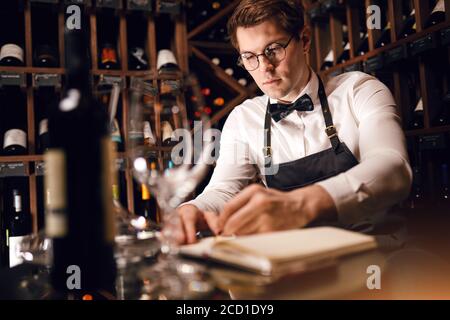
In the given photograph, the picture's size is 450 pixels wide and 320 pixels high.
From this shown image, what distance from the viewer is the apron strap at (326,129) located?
139cm

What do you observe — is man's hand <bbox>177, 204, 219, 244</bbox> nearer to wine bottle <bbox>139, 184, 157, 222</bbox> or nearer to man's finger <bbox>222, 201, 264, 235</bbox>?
man's finger <bbox>222, 201, 264, 235</bbox>

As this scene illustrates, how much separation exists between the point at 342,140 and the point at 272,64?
33 cm

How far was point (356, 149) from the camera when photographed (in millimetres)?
1416

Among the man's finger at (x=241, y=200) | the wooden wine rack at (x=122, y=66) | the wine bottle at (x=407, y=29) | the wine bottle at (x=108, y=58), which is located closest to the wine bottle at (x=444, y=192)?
the wine bottle at (x=407, y=29)

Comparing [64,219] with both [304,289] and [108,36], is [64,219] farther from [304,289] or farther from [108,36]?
[108,36]

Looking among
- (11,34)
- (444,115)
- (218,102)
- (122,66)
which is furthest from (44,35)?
(444,115)

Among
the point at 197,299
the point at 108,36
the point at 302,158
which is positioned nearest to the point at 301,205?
the point at 197,299

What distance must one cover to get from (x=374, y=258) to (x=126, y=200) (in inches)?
91.0

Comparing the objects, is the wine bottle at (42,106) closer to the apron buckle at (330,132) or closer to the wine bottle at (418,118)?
the apron buckle at (330,132)

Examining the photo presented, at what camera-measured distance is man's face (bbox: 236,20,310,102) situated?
1.38 metres

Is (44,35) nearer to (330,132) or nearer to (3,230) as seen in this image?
(3,230)

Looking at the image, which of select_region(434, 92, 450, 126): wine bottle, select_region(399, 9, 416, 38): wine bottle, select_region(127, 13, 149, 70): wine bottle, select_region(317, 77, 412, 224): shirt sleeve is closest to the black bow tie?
select_region(317, 77, 412, 224): shirt sleeve

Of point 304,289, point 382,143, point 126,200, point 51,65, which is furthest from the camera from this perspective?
point 126,200

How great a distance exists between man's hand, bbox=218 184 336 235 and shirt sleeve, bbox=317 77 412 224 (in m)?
0.06
